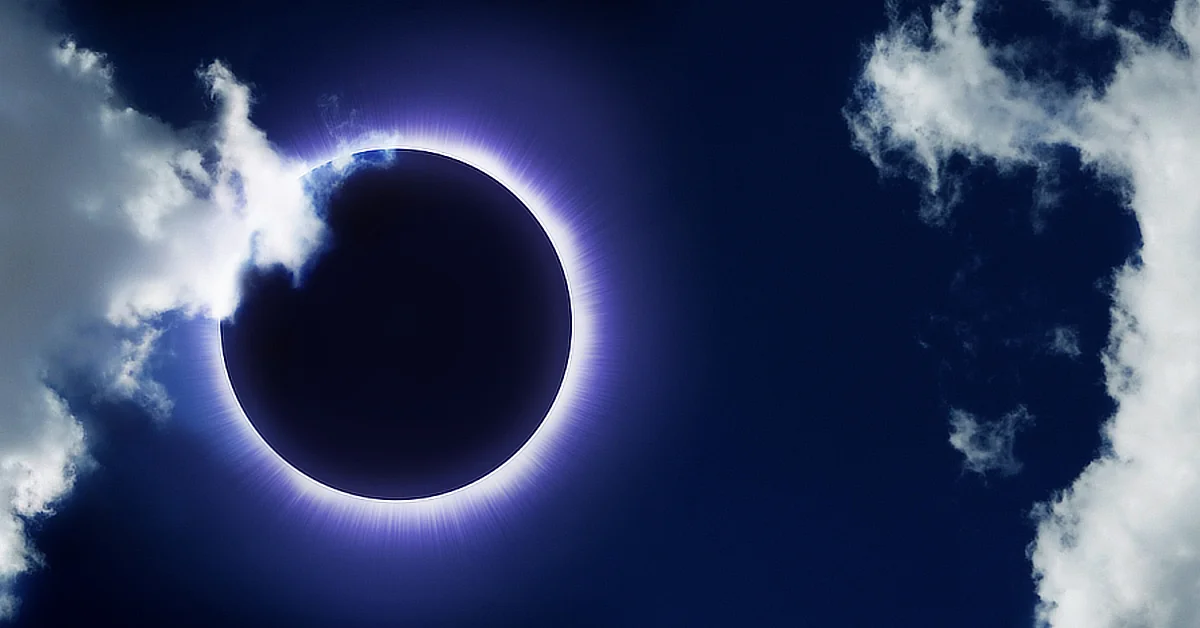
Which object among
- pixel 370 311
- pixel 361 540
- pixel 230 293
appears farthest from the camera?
pixel 361 540

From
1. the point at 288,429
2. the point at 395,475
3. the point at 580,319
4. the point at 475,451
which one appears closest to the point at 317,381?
the point at 288,429

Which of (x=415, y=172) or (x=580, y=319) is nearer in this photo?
(x=415, y=172)

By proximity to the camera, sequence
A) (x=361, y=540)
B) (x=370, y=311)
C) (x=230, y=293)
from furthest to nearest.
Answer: (x=361, y=540), (x=230, y=293), (x=370, y=311)

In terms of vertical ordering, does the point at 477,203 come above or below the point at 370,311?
above

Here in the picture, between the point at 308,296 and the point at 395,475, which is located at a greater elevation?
the point at 308,296

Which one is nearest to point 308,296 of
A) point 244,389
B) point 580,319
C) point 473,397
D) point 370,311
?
point 370,311

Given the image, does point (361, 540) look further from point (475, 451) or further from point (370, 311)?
point (370, 311)

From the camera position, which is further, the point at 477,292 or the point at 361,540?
the point at 361,540

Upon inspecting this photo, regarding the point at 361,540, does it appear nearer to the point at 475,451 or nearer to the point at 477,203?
the point at 475,451

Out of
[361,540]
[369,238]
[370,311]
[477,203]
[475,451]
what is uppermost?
[477,203]
